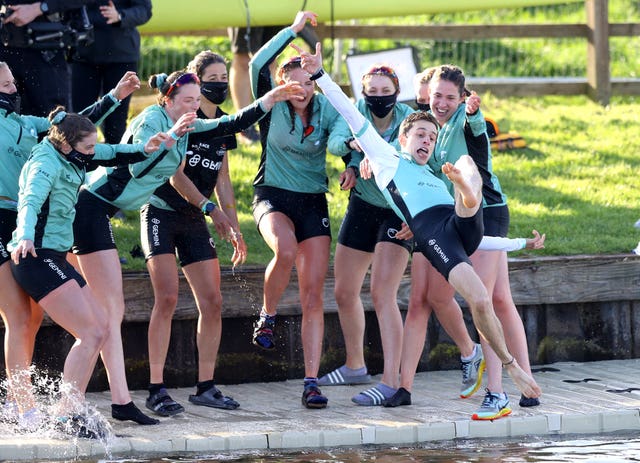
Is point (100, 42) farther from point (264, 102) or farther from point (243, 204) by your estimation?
point (264, 102)

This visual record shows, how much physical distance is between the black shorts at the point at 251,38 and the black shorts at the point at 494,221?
5.04 metres

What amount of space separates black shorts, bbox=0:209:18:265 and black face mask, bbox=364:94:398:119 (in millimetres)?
2315

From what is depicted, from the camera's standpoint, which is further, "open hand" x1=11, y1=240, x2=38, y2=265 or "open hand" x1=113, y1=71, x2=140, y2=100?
"open hand" x1=113, y1=71, x2=140, y2=100

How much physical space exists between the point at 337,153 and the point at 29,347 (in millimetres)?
2194

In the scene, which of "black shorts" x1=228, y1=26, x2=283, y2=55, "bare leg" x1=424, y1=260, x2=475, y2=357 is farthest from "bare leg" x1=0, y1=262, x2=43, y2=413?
"black shorts" x1=228, y1=26, x2=283, y2=55

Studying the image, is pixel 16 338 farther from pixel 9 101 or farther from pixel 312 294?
pixel 312 294

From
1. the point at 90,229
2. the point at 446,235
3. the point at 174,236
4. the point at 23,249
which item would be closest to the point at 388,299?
the point at 446,235

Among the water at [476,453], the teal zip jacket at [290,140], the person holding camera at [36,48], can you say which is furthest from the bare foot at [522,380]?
the person holding camera at [36,48]

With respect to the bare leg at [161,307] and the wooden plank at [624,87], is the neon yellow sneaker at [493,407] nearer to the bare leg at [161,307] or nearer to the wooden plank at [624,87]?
the bare leg at [161,307]

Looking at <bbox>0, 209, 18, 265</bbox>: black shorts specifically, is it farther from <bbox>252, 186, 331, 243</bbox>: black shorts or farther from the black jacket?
the black jacket

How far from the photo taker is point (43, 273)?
742 centimetres

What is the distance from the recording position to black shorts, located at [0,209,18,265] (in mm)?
7637

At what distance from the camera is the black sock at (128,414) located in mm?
7793

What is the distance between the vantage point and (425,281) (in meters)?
8.30
